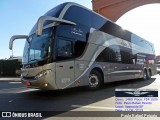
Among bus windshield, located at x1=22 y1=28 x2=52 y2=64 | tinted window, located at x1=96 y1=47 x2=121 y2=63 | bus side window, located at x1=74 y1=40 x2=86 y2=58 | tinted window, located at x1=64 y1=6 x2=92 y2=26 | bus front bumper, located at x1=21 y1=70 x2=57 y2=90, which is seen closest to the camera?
bus front bumper, located at x1=21 y1=70 x2=57 y2=90

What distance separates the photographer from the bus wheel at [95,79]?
438 inches

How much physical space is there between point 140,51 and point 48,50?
11.3 meters

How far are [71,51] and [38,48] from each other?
52.9 inches

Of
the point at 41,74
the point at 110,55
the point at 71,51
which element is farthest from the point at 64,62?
the point at 110,55

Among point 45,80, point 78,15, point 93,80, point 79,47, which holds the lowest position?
point 93,80

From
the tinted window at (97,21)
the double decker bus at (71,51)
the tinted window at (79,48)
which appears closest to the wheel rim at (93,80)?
the double decker bus at (71,51)

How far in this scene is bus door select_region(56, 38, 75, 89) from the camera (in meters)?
8.90

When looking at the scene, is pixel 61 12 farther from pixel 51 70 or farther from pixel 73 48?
pixel 51 70

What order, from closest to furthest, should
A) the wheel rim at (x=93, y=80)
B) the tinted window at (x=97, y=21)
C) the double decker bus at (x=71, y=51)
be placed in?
the double decker bus at (x=71, y=51)
the wheel rim at (x=93, y=80)
the tinted window at (x=97, y=21)

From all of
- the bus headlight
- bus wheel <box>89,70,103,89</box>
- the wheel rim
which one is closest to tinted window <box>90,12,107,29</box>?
bus wheel <box>89,70,103,89</box>

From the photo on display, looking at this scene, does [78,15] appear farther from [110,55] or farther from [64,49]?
Result: [110,55]

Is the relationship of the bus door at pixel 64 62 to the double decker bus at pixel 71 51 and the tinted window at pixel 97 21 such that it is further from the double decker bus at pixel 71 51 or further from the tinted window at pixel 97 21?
the tinted window at pixel 97 21

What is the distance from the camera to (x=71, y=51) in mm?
9742

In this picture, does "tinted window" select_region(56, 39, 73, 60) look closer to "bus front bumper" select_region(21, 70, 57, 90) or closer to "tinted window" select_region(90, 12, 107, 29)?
"bus front bumper" select_region(21, 70, 57, 90)
